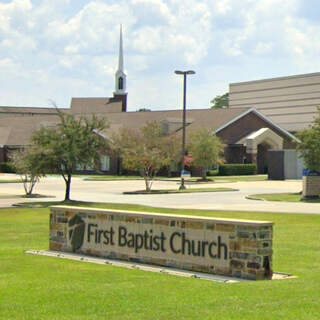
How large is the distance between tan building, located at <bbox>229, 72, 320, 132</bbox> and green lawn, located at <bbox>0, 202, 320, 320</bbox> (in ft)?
278

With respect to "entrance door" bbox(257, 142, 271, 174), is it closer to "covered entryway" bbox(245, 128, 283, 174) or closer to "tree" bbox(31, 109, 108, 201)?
"covered entryway" bbox(245, 128, 283, 174)

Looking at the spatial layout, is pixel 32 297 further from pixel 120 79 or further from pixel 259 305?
pixel 120 79

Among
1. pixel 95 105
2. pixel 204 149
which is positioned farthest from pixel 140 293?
pixel 95 105

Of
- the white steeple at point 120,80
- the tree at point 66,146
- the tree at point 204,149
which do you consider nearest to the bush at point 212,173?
the tree at point 204,149

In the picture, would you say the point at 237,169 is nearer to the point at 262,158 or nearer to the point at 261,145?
the point at 262,158

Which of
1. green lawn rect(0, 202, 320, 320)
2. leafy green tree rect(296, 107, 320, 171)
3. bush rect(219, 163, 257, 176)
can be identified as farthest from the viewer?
bush rect(219, 163, 257, 176)

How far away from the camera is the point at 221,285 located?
1027 cm

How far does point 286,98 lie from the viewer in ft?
332

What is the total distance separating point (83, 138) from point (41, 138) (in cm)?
197

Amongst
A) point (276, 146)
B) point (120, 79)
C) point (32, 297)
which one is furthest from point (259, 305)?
point (120, 79)

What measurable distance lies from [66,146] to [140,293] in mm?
24539

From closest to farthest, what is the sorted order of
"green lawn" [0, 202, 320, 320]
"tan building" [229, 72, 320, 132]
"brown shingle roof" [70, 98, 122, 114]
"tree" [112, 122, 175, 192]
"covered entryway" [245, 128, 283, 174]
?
"green lawn" [0, 202, 320, 320]
"tree" [112, 122, 175, 192]
"covered entryway" [245, 128, 283, 174]
"brown shingle roof" [70, 98, 122, 114]
"tan building" [229, 72, 320, 132]

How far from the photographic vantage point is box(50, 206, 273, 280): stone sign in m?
10.9

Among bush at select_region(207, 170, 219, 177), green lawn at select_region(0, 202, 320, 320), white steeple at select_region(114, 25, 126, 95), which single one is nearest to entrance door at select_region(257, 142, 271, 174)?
bush at select_region(207, 170, 219, 177)
